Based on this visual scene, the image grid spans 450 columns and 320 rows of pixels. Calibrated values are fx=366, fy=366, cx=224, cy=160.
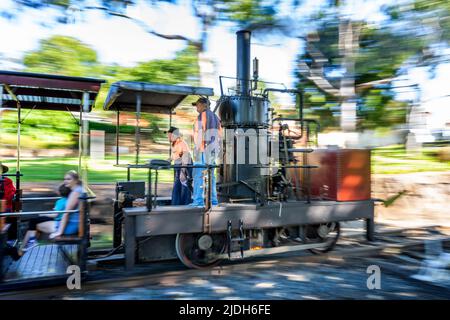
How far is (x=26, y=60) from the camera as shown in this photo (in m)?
13.4

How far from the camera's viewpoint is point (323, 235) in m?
6.28

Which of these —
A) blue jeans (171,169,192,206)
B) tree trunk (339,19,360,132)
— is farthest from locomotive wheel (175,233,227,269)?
tree trunk (339,19,360,132)

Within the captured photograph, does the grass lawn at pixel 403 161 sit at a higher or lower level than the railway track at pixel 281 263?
higher

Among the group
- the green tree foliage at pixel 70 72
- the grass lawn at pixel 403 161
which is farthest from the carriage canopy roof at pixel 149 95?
the grass lawn at pixel 403 161

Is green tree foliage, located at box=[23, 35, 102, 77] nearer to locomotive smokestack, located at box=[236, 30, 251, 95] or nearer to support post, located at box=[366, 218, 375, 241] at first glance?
locomotive smokestack, located at box=[236, 30, 251, 95]

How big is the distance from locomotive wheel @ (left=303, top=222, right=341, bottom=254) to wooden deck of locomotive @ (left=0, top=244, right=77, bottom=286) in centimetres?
375

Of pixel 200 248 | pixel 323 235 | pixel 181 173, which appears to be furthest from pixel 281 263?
pixel 181 173

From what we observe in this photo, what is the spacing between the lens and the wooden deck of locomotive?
14.0 feet

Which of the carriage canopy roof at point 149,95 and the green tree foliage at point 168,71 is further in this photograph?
the green tree foliage at point 168,71

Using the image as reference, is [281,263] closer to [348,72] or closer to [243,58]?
[243,58]

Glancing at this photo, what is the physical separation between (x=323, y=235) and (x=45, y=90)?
198 inches

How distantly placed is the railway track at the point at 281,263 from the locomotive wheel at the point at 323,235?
6.5 inches

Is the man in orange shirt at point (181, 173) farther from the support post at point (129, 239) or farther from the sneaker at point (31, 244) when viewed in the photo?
the sneaker at point (31, 244)

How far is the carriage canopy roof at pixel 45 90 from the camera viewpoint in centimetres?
437
